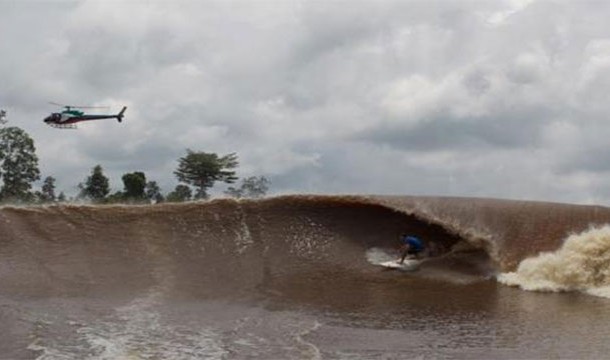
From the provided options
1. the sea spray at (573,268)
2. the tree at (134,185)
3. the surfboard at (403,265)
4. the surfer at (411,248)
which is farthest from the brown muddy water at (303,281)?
the tree at (134,185)

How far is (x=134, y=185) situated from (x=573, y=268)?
98.3 feet

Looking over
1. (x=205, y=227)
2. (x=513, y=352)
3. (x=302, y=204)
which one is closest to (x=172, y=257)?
(x=205, y=227)

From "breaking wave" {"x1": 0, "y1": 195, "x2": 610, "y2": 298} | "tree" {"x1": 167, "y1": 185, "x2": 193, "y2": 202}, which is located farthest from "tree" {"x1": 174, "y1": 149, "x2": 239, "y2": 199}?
"breaking wave" {"x1": 0, "y1": 195, "x2": 610, "y2": 298}

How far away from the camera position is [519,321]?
1197cm

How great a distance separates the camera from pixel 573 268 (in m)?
15.7

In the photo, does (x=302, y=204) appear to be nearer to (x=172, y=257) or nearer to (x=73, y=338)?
(x=172, y=257)

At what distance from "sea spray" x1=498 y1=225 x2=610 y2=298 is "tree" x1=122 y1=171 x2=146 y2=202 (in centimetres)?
2798

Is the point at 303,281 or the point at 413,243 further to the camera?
the point at 413,243

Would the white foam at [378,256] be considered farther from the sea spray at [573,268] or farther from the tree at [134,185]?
the tree at [134,185]

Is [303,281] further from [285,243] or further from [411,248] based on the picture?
[411,248]

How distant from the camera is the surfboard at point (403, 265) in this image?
17095mm

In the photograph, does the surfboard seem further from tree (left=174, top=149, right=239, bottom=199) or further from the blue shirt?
tree (left=174, top=149, right=239, bottom=199)

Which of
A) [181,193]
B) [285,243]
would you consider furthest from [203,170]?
[285,243]

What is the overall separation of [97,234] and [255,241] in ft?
11.1
